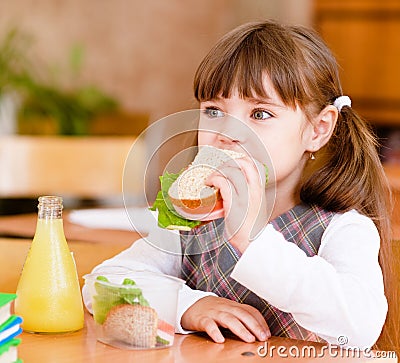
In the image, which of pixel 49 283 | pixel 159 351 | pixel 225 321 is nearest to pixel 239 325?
pixel 225 321

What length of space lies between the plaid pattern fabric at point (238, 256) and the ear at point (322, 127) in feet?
0.31

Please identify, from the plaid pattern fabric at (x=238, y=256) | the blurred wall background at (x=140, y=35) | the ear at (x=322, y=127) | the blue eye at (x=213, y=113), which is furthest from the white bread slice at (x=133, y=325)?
the blurred wall background at (x=140, y=35)

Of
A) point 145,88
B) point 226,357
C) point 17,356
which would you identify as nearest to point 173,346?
point 226,357

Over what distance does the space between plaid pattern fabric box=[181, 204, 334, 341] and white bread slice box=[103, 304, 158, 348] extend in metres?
0.22

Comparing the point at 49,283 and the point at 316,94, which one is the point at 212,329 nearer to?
the point at 49,283

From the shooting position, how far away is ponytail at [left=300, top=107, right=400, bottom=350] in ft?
4.18

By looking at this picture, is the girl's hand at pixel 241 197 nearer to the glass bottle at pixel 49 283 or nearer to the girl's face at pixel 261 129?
the girl's face at pixel 261 129

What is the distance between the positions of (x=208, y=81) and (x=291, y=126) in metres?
0.14

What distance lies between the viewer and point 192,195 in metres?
1.05

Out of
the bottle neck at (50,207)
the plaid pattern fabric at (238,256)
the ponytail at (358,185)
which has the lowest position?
the plaid pattern fabric at (238,256)

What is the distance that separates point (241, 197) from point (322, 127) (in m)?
0.33

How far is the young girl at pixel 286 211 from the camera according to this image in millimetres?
1044

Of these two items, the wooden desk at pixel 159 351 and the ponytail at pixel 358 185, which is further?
the ponytail at pixel 358 185

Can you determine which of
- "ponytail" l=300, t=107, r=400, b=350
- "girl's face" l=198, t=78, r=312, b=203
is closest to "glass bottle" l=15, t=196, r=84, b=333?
"girl's face" l=198, t=78, r=312, b=203
